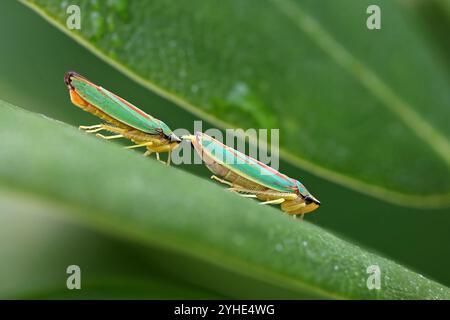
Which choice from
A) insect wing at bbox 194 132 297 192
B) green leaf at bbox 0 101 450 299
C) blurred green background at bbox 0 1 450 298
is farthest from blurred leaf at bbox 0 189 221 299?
insect wing at bbox 194 132 297 192

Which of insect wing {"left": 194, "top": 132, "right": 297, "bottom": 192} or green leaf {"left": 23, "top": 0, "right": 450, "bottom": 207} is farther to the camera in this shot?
insect wing {"left": 194, "top": 132, "right": 297, "bottom": 192}

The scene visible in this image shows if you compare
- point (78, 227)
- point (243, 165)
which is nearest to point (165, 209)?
point (78, 227)

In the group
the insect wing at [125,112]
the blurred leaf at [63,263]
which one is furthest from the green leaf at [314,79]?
the blurred leaf at [63,263]

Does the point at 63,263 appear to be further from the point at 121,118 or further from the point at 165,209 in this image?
the point at 165,209

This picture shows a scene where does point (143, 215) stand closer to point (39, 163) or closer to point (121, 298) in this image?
point (39, 163)

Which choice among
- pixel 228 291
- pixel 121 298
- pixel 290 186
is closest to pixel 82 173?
pixel 121 298

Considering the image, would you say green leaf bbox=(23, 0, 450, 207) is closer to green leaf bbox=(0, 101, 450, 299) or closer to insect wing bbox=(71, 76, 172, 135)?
insect wing bbox=(71, 76, 172, 135)


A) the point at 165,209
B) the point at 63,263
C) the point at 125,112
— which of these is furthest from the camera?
the point at 125,112
